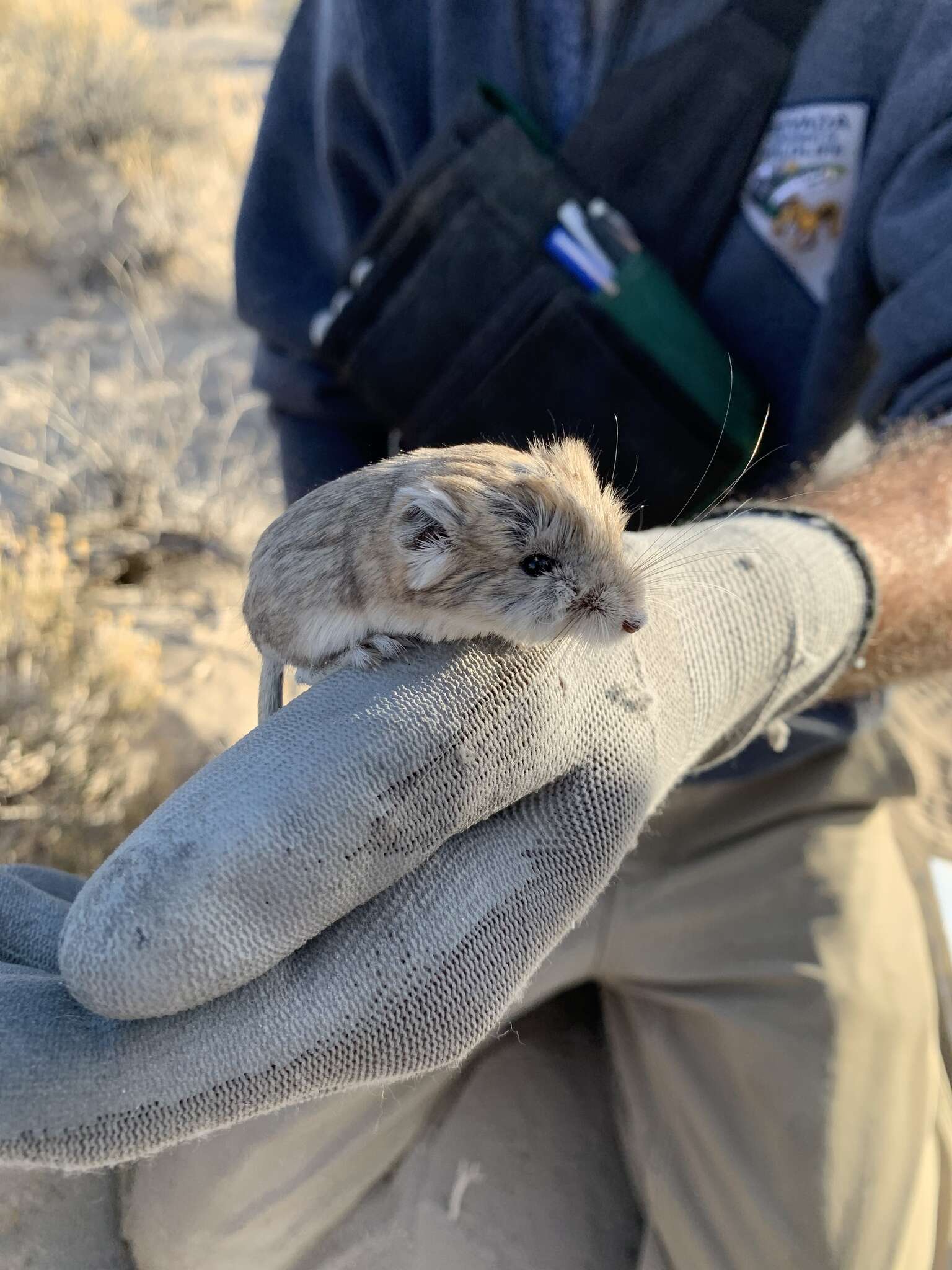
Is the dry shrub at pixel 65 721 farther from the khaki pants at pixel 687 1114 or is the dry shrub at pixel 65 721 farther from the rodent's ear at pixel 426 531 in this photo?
the rodent's ear at pixel 426 531

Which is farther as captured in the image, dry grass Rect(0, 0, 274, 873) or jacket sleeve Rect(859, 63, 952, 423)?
dry grass Rect(0, 0, 274, 873)

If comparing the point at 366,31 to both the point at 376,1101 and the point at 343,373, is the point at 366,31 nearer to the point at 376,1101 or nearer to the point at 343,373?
the point at 343,373

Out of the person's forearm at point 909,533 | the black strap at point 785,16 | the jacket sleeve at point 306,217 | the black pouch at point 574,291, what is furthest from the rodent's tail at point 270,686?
the black strap at point 785,16

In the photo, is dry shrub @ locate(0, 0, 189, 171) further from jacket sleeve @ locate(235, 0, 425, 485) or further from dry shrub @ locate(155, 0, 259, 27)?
dry shrub @ locate(155, 0, 259, 27)

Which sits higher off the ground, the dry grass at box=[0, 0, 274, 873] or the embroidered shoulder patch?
the embroidered shoulder patch

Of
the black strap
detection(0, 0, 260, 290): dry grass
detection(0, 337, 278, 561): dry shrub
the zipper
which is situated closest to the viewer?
the black strap

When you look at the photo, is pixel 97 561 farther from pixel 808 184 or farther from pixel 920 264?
pixel 920 264

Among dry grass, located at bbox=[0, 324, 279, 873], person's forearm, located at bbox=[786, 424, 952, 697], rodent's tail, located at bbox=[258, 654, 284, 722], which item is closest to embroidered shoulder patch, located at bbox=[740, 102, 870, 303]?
person's forearm, located at bbox=[786, 424, 952, 697]
